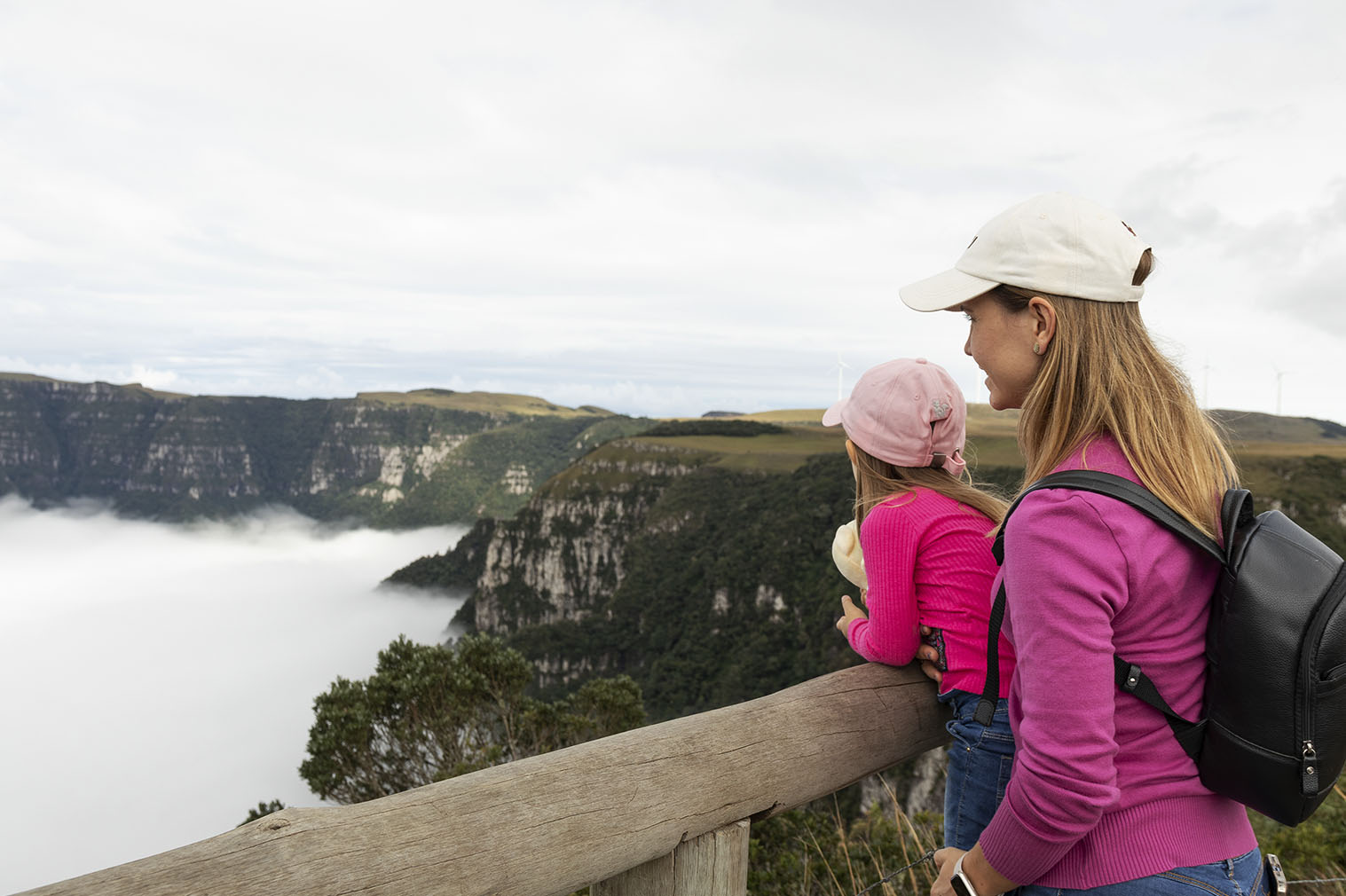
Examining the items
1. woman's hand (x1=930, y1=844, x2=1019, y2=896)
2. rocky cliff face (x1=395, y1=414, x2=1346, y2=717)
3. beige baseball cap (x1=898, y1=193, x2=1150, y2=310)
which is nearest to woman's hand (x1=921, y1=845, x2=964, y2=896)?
woman's hand (x1=930, y1=844, x2=1019, y2=896)

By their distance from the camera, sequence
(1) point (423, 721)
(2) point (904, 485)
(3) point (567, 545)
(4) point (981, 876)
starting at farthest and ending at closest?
(3) point (567, 545), (1) point (423, 721), (2) point (904, 485), (4) point (981, 876)

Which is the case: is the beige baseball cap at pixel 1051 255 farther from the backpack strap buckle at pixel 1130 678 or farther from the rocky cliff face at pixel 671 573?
the rocky cliff face at pixel 671 573

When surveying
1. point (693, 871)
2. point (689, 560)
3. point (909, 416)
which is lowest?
point (689, 560)

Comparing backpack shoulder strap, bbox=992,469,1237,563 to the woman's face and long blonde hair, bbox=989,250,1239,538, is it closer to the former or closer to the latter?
long blonde hair, bbox=989,250,1239,538

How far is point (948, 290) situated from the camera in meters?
1.88

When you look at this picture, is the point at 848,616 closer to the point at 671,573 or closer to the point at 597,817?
the point at 597,817

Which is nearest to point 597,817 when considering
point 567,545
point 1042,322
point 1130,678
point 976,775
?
point 976,775

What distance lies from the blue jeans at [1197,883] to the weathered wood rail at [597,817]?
0.78m

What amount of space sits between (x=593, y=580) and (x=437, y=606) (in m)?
57.6

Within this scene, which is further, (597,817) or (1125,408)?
(597,817)

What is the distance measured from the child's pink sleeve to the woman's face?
23.0 inches

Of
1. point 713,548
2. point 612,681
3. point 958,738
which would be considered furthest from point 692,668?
point 958,738

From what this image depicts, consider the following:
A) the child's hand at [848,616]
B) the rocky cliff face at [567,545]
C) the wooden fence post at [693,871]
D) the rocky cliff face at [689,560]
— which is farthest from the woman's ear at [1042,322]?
the rocky cliff face at [567,545]

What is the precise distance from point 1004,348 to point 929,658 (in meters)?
1.17
